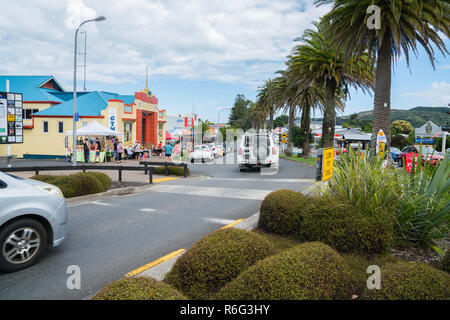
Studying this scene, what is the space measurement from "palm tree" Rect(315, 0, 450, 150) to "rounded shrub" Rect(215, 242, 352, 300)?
39.0 feet

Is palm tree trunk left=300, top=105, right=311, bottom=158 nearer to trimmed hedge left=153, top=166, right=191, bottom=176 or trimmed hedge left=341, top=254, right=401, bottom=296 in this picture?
trimmed hedge left=153, top=166, right=191, bottom=176

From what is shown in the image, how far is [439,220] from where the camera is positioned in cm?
443

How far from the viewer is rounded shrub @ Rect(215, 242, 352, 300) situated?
2.58 metres

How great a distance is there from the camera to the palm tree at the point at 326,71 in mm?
23038

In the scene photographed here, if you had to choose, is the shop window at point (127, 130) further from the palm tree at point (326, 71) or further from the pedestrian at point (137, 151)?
the palm tree at point (326, 71)

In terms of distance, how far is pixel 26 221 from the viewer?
14.7 feet

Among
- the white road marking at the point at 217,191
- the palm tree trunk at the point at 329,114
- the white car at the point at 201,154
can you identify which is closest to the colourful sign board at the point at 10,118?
the white road marking at the point at 217,191

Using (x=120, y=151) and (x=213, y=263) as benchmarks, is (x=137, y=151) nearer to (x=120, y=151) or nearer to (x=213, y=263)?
(x=120, y=151)

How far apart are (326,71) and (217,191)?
16.6 m

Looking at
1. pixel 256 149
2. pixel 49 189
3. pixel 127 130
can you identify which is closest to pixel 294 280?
pixel 49 189

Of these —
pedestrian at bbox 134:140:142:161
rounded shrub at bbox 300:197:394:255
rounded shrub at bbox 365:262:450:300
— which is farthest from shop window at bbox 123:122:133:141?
rounded shrub at bbox 365:262:450:300
